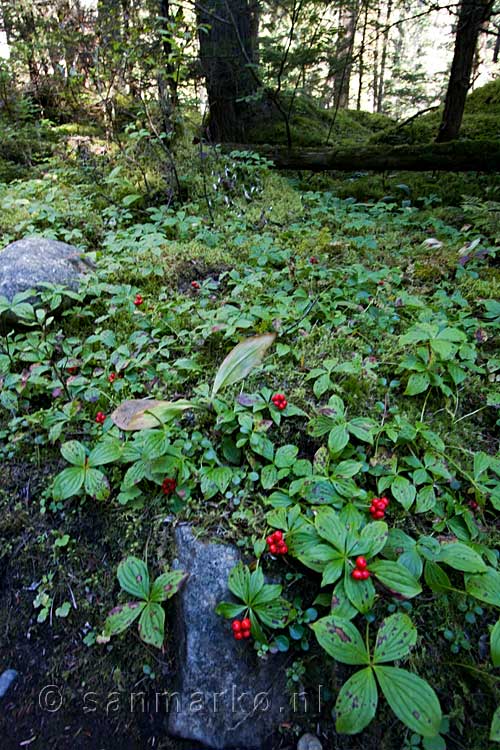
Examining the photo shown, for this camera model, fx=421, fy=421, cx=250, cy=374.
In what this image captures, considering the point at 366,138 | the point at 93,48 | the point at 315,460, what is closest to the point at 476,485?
the point at 315,460

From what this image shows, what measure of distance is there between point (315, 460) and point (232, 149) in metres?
6.26

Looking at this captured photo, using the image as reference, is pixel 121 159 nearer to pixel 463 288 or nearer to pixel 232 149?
pixel 232 149

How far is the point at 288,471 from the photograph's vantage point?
2117 millimetres

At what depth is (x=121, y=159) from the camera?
591cm

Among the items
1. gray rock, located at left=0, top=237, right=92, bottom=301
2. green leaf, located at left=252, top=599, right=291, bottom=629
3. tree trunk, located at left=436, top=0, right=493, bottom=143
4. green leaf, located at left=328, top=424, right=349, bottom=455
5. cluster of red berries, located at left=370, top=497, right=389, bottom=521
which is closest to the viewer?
green leaf, located at left=252, top=599, right=291, bottom=629

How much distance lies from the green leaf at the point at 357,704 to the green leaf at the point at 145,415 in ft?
4.45

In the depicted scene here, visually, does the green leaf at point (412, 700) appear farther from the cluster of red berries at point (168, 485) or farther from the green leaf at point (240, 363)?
the green leaf at point (240, 363)

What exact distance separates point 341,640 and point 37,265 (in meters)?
3.40

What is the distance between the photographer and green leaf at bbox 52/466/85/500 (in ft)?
6.63

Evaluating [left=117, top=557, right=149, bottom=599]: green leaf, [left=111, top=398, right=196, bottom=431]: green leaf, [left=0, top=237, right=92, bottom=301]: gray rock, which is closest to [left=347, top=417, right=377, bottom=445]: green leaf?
[left=111, top=398, right=196, bottom=431]: green leaf

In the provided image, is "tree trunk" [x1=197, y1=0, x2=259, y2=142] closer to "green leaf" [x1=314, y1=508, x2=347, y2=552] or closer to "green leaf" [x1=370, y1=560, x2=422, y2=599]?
"green leaf" [x1=314, y1=508, x2=347, y2=552]

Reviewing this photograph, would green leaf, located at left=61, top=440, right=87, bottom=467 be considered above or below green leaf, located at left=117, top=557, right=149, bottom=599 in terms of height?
above

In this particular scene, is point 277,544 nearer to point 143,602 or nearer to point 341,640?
point 341,640

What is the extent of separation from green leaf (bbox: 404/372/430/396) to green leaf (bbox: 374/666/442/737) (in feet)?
4.88
